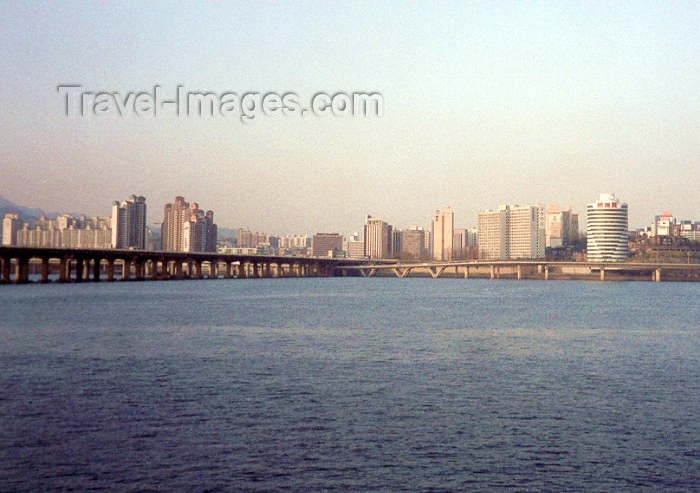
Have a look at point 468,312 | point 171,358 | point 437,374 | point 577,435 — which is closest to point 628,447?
point 577,435

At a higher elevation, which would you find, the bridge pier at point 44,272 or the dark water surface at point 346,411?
the bridge pier at point 44,272

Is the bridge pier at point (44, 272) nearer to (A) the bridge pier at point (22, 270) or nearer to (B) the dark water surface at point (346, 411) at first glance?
(A) the bridge pier at point (22, 270)

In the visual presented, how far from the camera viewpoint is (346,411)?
1154 inches

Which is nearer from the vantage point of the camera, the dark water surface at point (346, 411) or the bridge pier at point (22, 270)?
the dark water surface at point (346, 411)

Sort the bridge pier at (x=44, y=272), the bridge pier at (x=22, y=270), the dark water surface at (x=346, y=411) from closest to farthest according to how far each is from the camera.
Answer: the dark water surface at (x=346, y=411), the bridge pier at (x=22, y=270), the bridge pier at (x=44, y=272)

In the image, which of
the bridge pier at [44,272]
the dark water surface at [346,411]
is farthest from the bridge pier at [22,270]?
the dark water surface at [346,411]

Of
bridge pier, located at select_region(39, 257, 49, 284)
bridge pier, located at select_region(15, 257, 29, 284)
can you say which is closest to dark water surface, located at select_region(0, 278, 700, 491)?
bridge pier, located at select_region(15, 257, 29, 284)

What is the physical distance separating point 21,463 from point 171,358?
2047 centimetres

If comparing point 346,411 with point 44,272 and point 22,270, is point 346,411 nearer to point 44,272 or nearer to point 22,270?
point 22,270

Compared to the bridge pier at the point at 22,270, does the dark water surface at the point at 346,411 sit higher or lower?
lower

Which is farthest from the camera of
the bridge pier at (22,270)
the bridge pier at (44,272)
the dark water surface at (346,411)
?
the bridge pier at (44,272)

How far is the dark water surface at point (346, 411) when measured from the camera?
21891 mm

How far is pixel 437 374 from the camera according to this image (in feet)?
124

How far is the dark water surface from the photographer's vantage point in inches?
862
